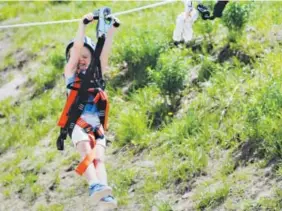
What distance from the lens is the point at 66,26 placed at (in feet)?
42.0

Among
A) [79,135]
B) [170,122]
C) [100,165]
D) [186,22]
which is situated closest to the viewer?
[100,165]

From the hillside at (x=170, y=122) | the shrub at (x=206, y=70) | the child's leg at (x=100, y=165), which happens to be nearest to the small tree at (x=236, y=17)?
the hillside at (x=170, y=122)

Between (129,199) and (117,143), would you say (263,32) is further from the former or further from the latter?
(129,199)

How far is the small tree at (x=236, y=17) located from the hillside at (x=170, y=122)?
0.05ft

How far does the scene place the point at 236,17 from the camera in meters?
9.42

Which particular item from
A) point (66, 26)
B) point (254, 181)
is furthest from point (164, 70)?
point (66, 26)

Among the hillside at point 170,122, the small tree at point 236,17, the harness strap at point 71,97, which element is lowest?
the hillside at point 170,122

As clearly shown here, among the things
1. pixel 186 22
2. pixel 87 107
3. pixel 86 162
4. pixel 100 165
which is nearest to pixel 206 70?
pixel 186 22

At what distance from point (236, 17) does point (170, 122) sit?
1.76 m

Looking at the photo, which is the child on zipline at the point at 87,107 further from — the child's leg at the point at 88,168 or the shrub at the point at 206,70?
the shrub at the point at 206,70

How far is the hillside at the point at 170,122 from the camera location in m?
7.46

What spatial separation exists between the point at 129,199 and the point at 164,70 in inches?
70.7

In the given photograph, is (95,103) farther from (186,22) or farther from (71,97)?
(186,22)

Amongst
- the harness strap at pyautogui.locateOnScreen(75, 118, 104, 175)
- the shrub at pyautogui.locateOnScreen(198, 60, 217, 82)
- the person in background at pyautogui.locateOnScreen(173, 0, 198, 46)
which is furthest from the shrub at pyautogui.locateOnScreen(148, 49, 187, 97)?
the harness strap at pyautogui.locateOnScreen(75, 118, 104, 175)
